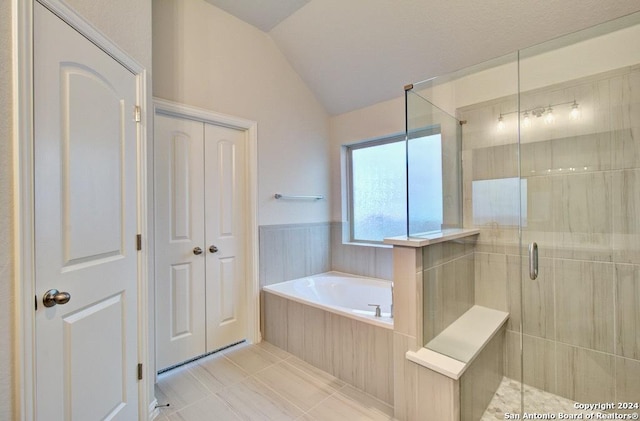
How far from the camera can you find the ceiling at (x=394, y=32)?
1.82 m

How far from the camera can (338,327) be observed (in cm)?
201

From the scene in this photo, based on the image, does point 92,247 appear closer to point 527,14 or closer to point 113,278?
point 113,278

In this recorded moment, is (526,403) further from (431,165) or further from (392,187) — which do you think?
(392,187)

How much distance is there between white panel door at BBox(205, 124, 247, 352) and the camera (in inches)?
93.3

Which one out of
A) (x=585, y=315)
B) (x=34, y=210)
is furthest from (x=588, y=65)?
(x=34, y=210)

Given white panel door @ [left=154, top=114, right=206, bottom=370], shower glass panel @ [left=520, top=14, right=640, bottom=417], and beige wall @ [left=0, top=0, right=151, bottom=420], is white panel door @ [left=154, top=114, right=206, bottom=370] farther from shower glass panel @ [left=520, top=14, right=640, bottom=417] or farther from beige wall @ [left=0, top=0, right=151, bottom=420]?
shower glass panel @ [left=520, top=14, right=640, bottom=417]

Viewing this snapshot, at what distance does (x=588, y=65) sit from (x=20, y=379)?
3.14 m

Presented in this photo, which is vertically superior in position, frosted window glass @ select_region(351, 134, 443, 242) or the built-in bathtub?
frosted window glass @ select_region(351, 134, 443, 242)

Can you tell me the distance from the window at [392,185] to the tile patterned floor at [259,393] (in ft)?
3.99

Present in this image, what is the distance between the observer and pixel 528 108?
6.52 feet

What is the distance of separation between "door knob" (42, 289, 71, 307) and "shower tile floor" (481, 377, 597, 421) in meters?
2.20

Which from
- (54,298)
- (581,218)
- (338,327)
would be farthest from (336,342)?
(581,218)

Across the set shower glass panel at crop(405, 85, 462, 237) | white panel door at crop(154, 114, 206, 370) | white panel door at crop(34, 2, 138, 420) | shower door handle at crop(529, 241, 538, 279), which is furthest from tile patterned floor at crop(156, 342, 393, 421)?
shower door handle at crop(529, 241, 538, 279)

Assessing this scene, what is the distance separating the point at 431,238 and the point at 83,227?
1.74 m
